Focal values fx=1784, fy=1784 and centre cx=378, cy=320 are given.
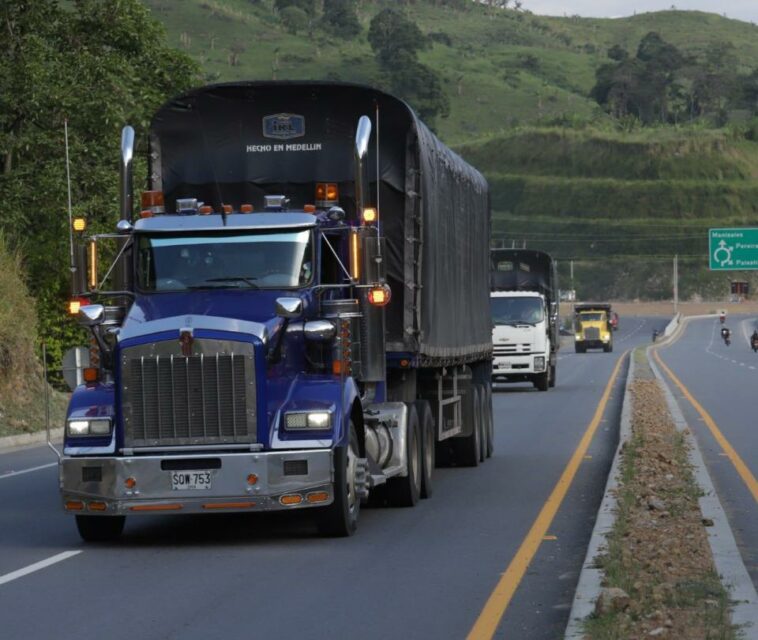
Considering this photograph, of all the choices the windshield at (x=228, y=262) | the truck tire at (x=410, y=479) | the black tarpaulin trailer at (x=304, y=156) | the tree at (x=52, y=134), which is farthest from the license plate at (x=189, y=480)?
the tree at (x=52, y=134)

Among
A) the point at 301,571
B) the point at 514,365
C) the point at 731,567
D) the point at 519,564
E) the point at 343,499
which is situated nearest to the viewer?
the point at 731,567

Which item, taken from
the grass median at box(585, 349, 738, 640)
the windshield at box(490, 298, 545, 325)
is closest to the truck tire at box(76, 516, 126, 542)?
the grass median at box(585, 349, 738, 640)

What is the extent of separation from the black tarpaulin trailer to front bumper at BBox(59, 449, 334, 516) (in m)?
3.42

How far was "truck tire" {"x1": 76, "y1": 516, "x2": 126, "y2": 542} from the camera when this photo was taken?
46.6ft

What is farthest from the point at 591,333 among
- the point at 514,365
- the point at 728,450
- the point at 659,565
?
the point at 659,565

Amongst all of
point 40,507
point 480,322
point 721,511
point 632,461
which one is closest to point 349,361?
point 721,511

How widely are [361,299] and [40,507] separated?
4472mm

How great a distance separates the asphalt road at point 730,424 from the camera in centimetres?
1527

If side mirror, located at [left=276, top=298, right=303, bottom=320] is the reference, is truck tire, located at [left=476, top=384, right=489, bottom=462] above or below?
below

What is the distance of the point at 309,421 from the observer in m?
13.7

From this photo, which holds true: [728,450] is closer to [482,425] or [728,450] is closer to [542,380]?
[482,425]

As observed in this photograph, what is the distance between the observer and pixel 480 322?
23172mm

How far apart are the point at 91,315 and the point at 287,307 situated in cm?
162

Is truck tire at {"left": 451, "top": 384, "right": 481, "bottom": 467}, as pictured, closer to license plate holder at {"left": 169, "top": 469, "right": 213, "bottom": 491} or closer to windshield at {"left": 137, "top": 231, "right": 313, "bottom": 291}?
windshield at {"left": 137, "top": 231, "right": 313, "bottom": 291}
